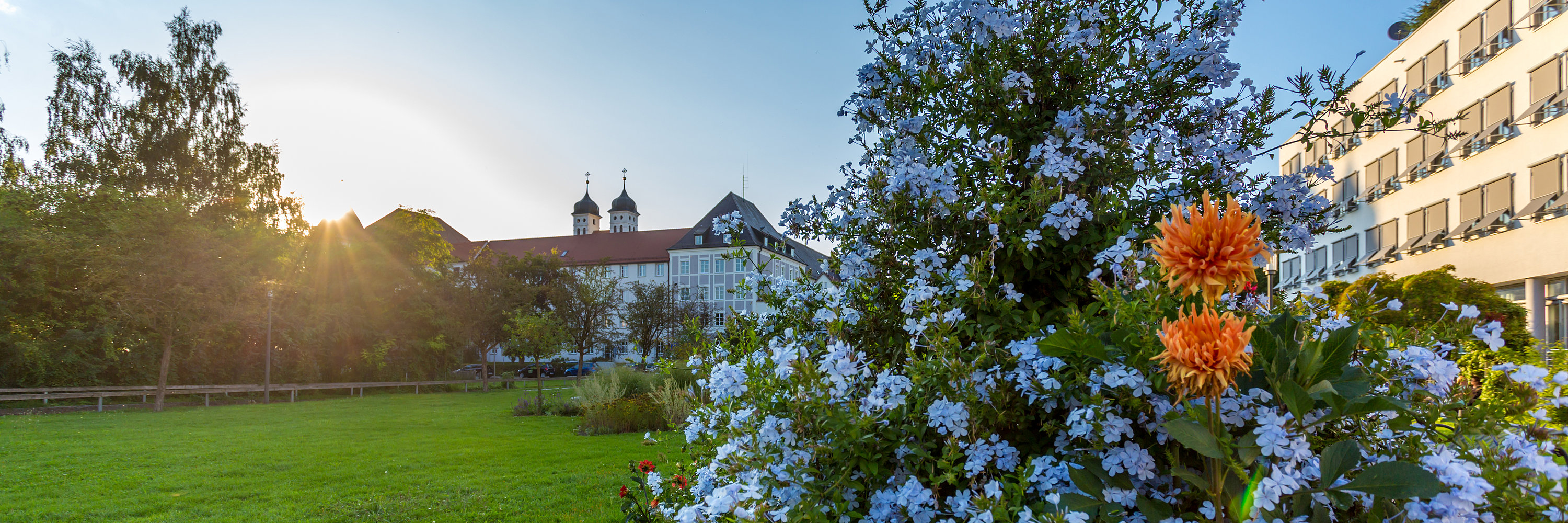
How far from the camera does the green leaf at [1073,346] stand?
165 centimetres

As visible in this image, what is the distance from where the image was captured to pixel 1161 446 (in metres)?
1.75

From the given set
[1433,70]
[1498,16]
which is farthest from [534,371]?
[1498,16]

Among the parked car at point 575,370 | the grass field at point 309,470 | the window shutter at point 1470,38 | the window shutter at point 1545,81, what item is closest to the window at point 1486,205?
the window shutter at point 1545,81

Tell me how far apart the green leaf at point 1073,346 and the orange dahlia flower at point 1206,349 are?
0.30 m

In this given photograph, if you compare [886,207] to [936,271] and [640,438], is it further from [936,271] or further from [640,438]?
[640,438]

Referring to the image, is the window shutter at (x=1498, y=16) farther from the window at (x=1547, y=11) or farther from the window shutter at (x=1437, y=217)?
the window shutter at (x=1437, y=217)

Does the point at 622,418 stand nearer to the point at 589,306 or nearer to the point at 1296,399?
the point at 1296,399

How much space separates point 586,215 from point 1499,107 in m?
76.0

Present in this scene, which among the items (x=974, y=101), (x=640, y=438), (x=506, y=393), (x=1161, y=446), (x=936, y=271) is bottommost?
(x=506, y=393)

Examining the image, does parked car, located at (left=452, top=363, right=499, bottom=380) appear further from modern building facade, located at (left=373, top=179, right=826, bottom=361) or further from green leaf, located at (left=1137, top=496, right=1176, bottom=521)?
green leaf, located at (left=1137, top=496, right=1176, bottom=521)

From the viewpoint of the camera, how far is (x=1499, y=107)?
20.3 metres

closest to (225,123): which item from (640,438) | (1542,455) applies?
(640,438)

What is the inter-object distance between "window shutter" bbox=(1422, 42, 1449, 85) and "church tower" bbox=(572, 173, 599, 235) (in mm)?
73153

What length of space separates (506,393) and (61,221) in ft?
44.6
